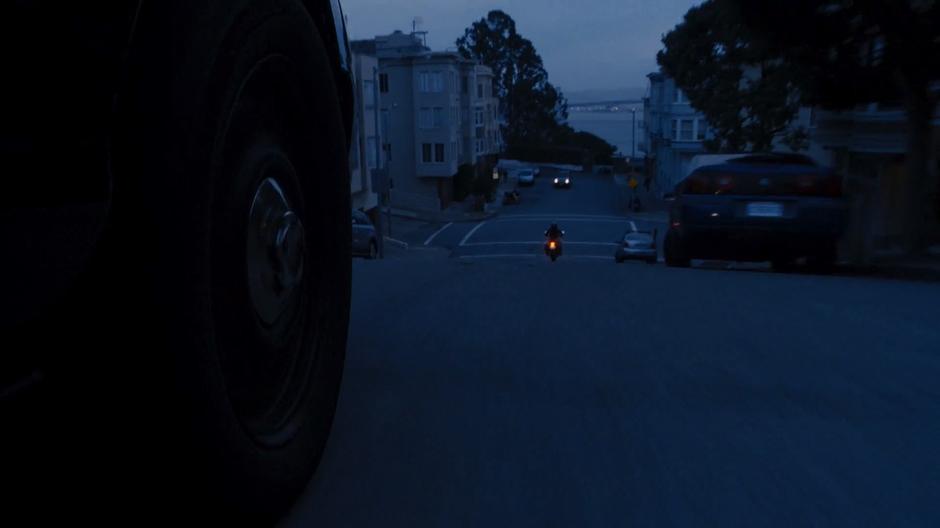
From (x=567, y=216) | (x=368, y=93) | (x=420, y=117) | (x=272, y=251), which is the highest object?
(x=368, y=93)

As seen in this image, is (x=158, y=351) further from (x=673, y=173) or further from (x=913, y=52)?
(x=673, y=173)

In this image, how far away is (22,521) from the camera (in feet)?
6.01

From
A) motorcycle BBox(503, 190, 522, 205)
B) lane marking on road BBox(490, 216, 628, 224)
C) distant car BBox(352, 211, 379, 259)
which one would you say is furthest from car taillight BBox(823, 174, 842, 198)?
motorcycle BBox(503, 190, 522, 205)

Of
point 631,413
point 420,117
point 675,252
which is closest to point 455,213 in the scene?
point 420,117

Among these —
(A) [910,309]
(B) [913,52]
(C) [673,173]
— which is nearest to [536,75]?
(C) [673,173]

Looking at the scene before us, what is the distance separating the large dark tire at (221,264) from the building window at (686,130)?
5920 cm

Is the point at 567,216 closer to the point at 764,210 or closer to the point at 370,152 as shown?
the point at 370,152

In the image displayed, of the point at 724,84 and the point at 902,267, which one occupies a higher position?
the point at 724,84

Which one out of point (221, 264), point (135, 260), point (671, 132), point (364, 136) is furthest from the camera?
point (671, 132)

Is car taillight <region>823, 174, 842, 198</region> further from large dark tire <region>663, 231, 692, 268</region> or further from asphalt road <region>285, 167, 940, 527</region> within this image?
asphalt road <region>285, 167, 940, 527</region>

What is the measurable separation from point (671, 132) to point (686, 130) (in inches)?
47.8

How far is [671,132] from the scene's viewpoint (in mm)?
60781

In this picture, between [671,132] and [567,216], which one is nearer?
[567,216]

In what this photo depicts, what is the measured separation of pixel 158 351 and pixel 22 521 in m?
0.65
